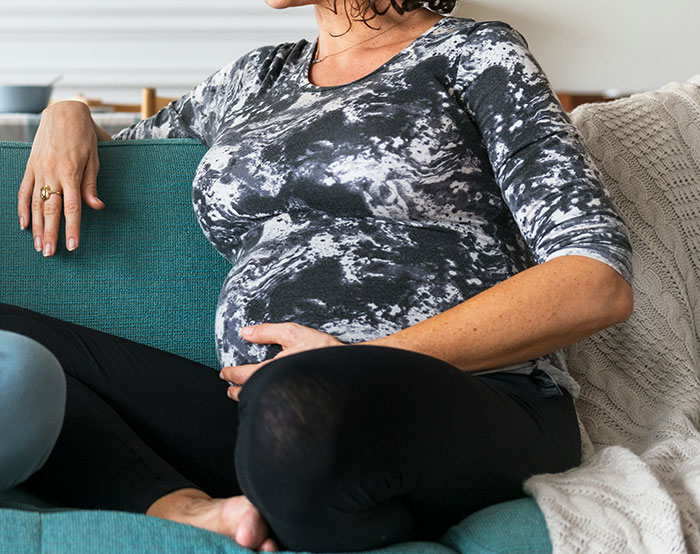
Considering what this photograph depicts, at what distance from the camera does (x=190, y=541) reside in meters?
0.84

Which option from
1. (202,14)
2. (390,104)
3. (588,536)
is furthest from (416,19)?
(202,14)

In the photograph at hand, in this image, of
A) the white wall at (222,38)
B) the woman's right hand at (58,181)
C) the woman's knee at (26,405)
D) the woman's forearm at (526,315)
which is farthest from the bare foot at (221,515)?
the white wall at (222,38)

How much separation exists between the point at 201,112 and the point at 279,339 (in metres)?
0.65

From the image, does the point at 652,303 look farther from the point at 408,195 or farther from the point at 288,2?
the point at 288,2

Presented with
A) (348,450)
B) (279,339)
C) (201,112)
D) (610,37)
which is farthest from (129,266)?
(610,37)

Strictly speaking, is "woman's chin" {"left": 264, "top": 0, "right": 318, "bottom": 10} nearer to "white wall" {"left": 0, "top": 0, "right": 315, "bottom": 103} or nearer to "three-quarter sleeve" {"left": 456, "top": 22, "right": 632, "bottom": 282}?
"three-quarter sleeve" {"left": 456, "top": 22, "right": 632, "bottom": 282}

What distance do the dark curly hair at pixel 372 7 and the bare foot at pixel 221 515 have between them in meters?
0.82

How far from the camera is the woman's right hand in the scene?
142cm

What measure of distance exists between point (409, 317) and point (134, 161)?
0.68 metres

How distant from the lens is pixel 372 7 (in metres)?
1.38

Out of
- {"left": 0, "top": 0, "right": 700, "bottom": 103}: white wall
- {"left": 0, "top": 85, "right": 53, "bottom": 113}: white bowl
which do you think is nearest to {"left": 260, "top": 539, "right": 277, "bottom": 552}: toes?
{"left": 0, "top": 0, "right": 700, "bottom": 103}: white wall

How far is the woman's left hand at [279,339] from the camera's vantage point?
1.07 m

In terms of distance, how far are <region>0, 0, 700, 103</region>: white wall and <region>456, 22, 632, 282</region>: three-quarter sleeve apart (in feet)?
3.24

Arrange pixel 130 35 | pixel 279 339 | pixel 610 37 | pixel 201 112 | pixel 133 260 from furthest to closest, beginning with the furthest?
pixel 130 35
pixel 610 37
pixel 201 112
pixel 133 260
pixel 279 339
